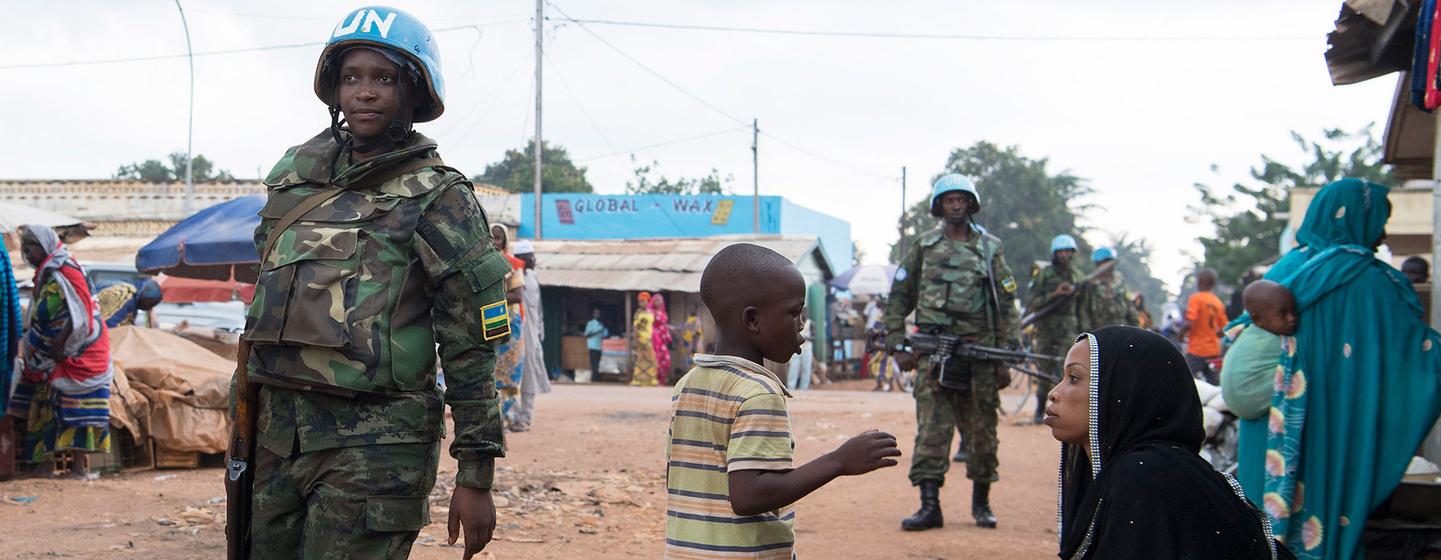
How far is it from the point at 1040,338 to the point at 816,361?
37.0 feet

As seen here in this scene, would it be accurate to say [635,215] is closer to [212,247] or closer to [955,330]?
[212,247]

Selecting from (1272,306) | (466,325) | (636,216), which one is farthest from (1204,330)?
(636,216)

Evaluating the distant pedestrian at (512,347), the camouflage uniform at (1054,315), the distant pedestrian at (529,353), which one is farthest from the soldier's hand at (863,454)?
the camouflage uniform at (1054,315)

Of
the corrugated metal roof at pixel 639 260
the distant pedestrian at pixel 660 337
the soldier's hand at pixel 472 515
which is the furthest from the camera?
the corrugated metal roof at pixel 639 260

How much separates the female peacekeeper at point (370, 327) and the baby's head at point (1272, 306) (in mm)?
3326

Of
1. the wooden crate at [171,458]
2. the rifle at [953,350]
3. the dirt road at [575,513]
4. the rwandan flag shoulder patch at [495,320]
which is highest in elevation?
the rwandan flag shoulder patch at [495,320]

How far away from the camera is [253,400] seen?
2902mm

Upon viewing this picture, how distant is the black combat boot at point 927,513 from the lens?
6703 millimetres

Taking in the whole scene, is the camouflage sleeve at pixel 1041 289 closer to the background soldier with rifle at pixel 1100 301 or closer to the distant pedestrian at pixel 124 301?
the background soldier with rifle at pixel 1100 301

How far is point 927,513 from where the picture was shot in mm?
6742

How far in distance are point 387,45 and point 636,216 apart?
29.6 meters

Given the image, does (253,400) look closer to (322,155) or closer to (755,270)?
(322,155)

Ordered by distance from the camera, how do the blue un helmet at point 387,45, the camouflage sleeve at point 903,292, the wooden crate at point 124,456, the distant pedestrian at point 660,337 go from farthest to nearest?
the distant pedestrian at point 660,337
the wooden crate at point 124,456
the camouflage sleeve at point 903,292
the blue un helmet at point 387,45

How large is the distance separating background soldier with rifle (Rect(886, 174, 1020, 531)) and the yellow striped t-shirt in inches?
162
